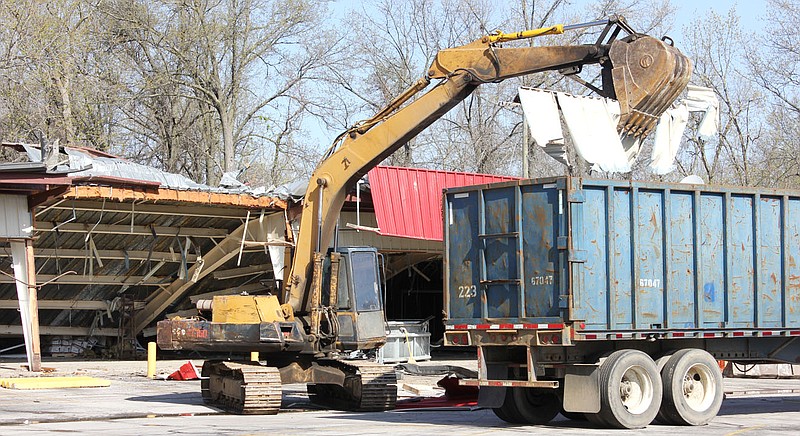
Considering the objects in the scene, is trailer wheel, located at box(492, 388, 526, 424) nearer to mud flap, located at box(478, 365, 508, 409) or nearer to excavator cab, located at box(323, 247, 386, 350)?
mud flap, located at box(478, 365, 508, 409)

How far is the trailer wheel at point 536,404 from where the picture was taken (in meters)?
15.9

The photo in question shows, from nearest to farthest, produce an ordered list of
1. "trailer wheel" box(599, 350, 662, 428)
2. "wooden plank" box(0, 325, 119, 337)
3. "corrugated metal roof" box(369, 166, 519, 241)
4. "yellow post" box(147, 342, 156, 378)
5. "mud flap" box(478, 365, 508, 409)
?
"trailer wheel" box(599, 350, 662, 428) < "mud flap" box(478, 365, 508, 409) < "yellow post" box(147, 342, 156, 378) < "corrugated metal roof" box(369, 166, 519, 241) < "wooden plank" box(0, 325, 119, 337)

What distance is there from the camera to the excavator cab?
18.0 meters

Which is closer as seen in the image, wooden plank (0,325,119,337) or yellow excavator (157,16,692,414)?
yellow excavator (157,16,692,414)

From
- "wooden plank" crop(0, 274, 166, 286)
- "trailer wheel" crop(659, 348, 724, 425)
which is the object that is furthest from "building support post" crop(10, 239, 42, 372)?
"trailer wheel" crop(659, 348, 724, 425)

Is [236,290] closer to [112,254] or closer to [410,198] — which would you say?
[112,254]

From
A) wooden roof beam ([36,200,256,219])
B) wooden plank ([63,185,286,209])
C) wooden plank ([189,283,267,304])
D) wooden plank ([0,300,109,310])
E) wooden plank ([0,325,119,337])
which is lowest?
wooden plank ([0,325,119,337])

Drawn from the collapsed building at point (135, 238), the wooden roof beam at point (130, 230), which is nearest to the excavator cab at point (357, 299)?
the collapsed building at point (135, 238)

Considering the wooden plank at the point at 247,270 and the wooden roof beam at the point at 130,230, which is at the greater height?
the wooden roof beam at the point at 130,230

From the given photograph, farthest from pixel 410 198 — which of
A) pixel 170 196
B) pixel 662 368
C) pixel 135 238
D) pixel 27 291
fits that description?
pixel 662 368

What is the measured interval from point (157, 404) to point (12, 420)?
143 inches

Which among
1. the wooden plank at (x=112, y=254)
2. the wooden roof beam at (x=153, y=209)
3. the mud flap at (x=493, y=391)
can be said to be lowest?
the mud flap at (x=493, y=391)

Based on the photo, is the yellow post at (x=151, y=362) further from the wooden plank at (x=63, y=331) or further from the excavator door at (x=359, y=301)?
the excavator door at (x=359, y=301)

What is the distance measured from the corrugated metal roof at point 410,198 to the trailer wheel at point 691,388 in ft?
46.3
